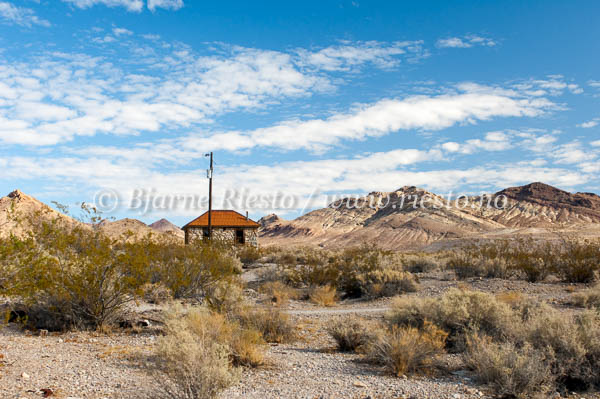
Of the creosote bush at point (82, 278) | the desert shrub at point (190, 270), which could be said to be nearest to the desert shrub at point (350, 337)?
the creosote bush at point (82, 278)

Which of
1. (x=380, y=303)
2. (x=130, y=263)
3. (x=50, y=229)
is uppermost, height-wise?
(x=50, y=229)

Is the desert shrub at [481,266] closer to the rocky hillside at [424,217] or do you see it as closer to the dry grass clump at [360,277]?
the dry grass clump at [360,277]

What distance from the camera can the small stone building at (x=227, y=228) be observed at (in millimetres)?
41094

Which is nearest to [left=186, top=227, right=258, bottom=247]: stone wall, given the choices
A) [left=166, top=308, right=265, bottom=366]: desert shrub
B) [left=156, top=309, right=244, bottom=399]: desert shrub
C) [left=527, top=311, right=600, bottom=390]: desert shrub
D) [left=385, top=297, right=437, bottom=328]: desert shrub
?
[left=385, top=297, right=437, bottom=328]: desert shrub

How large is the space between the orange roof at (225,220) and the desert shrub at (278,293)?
22.9 m

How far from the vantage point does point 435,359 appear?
8.34 meters

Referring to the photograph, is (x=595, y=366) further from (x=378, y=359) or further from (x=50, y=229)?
(x=50, y=229)

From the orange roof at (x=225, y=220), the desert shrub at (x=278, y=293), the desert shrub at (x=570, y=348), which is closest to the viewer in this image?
the desert shrub at (x=570, y=348)

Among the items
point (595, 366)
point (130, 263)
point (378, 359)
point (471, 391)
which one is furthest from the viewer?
point (130, 263)

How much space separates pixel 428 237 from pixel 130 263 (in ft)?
251

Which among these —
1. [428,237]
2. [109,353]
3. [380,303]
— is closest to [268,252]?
[380,303]

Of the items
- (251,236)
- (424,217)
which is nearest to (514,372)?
(251,236)

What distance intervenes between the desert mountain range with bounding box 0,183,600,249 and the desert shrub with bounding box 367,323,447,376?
213 ft

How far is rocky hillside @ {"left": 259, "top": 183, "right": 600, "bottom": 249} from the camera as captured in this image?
284 ft
